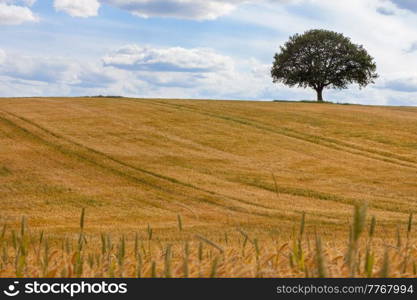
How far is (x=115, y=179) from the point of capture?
A: 82.1 feet

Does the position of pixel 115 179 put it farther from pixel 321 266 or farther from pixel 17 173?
pixel 321 266

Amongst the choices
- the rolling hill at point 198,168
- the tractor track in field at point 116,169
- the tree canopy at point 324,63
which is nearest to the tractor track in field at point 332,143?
the rolling hill at point 198,168

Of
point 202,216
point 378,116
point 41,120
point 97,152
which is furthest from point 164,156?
point 378,116

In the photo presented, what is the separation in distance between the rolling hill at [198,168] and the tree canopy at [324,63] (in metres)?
29.6

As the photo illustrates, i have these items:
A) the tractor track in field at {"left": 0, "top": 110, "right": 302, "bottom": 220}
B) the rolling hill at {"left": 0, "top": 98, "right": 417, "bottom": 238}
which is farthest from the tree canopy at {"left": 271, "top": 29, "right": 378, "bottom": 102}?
the tractor track in field at {"left": 0, "top": 110, "right": 302, "bottom": 220}

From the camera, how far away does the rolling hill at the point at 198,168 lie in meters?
20.0

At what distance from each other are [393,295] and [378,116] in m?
47.6

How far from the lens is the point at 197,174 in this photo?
1014 inches

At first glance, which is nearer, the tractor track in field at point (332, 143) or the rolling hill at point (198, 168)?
the rolling hill at point (198, 168)

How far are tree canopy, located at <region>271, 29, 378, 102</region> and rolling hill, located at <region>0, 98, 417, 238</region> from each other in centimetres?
2960

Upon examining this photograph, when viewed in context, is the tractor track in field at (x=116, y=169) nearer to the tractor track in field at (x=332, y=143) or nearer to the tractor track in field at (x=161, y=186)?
the tractor track in field at (x=161, y=186)

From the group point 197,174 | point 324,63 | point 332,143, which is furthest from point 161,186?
point 324,63

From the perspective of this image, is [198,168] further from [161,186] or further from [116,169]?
[116,169]

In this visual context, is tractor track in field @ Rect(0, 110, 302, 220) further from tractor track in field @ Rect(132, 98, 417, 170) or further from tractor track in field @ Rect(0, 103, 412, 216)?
tractor track in field @ Rect(132, 98, 417, 170)
